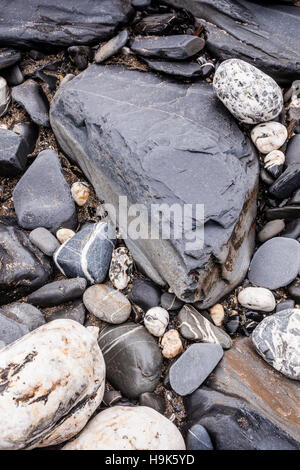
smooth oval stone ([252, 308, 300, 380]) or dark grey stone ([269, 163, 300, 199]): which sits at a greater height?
dark grey stone ([269, 163, 300, 199])

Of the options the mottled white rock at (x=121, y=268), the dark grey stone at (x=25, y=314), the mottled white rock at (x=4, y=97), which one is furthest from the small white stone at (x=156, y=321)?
the mottled white rock at (x=4, y=97)

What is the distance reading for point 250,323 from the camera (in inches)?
107

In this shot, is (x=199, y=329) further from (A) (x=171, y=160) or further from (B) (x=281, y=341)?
(A) (x=171, y=160)

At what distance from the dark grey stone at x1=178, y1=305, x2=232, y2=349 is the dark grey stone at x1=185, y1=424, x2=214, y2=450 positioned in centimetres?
52

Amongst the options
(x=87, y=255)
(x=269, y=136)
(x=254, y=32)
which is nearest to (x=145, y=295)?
(x=87, y=255)

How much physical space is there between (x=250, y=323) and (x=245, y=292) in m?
0.21

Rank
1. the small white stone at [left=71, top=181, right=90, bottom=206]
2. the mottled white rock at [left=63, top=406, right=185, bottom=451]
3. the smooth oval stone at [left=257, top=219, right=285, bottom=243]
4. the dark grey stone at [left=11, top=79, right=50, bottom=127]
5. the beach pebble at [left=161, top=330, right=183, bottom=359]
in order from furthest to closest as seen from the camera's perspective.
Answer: the dark grey stone at [left=11, top=79, right=50, bottom=127], the small white stone at [left=71, top=181, right=90, bottom=206], the smooth oval stone at [left=257, top=219, right=285, bottom=243], the beach pebble at [left=161, top=330, right=183, bottom=359], the mottled white rock at [left=63, top=406, right=185, bottom=451]

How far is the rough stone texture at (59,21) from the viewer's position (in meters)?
3.43

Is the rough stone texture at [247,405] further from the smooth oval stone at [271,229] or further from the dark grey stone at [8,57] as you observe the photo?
the dark grey stone at [8,57]

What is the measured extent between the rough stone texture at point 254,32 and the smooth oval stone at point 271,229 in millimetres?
1212

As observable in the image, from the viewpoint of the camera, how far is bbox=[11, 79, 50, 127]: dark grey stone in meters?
3.38

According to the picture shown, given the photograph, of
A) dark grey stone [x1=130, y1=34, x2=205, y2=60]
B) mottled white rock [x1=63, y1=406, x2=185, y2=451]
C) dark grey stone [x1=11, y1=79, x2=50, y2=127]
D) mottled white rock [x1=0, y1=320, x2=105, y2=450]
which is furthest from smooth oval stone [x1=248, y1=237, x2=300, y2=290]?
dark grey stone [x1=11, y1=79, x2=50, y2=127]

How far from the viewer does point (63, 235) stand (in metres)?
2.98

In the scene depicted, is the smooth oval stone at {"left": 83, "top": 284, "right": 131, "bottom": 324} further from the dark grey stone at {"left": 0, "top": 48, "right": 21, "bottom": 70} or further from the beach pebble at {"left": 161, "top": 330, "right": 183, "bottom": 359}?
the dark grey stone at {"left": 0, "top": 48, "right": 21, "bottom": 70}
